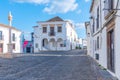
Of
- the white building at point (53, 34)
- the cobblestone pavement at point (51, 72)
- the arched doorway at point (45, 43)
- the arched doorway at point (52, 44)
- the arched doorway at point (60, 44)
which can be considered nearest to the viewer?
the cobblestone pavement at point (51, 72)

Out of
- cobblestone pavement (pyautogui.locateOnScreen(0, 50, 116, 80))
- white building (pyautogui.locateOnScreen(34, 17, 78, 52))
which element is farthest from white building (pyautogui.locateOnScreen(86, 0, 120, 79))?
white building (pyautogui.locateOnScreen(34, 17, 78, 52))

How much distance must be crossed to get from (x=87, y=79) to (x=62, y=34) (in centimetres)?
4593

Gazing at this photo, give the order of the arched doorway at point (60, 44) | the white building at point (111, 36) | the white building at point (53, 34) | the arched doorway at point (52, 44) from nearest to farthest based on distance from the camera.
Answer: the white building at point (111, 36)
the white building at point (53, 34)
the arched doorway at point (60, 44)
the arched doorway at point (52, 44)

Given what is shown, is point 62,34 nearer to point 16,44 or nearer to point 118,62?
point 16,44

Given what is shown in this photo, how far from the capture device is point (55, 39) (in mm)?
55906

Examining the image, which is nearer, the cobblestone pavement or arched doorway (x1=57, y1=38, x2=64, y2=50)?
the cobblestone pavement

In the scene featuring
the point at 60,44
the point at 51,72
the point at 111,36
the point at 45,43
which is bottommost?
the point at 51,72

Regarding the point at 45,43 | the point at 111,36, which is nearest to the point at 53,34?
the point at 45,43

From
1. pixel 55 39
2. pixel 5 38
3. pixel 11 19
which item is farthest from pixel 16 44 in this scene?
pixel 11 19

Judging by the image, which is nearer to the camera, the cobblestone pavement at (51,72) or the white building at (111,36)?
the white building at (111,36)

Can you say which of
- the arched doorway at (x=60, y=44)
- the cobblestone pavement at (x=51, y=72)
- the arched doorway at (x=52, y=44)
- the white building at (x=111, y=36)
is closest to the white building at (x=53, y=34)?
the arched doorway at (x=60, y=44)

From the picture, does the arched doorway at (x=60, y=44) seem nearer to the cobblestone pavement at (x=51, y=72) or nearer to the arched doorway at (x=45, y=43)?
the arched doorway at (x=45, y=43)

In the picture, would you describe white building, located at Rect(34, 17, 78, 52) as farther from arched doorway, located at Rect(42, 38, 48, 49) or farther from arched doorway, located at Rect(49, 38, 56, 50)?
arched doorway, located at Rect(49, 38, 56, 50)

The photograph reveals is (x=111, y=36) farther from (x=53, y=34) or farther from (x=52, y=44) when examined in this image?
(x=52, y=44)
